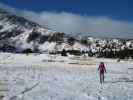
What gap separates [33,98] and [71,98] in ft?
8.96

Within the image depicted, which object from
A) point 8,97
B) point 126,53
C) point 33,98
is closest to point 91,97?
point 33,98

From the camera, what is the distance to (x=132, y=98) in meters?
22.0

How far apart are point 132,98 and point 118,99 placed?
1266 millimetres

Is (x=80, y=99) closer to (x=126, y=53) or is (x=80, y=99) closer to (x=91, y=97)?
(x=91, y=97)

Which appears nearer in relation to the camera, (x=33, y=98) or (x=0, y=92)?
(x=33, y=98)

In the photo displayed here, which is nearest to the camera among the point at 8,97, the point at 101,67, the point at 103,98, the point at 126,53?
the point at 8,97

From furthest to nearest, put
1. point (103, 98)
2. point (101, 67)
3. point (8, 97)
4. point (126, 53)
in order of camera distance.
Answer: point (126, 53), point (101, 67), point (103, 98), point (8, 97)

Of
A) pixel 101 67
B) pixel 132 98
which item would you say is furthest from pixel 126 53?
pixel 132 98

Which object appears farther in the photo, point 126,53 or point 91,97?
point 126,53

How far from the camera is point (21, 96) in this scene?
833 inches

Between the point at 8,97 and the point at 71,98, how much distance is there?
4428mm

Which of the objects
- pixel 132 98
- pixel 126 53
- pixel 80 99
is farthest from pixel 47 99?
pixel 126 53

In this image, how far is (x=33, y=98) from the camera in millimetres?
20672

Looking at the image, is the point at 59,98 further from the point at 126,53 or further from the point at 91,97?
the point at 126,53
